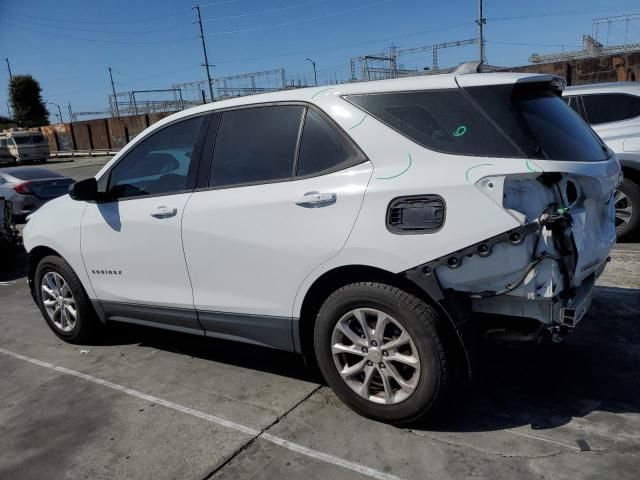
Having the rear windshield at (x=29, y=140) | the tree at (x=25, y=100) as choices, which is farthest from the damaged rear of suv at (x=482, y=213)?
the tree at (x=25, y=100)

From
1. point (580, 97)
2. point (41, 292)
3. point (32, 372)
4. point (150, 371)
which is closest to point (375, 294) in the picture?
point (150, 371)

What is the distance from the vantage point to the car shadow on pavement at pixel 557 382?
10.1 ft

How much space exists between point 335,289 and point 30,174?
37.8 ft

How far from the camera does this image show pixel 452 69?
3395mm

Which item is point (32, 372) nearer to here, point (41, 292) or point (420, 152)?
point (41, 292)

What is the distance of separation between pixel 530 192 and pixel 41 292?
423 centimetres

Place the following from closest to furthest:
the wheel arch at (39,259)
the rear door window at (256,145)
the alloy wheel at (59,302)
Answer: the rear door window at (256,145) → the wheel arch at (39,259) → the alloy wheel at (59,302)

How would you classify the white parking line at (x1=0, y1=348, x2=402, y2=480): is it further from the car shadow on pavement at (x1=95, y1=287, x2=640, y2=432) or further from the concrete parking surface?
the car shadow on pavement at (x1=95, y1=287, x2=640, y2=432)

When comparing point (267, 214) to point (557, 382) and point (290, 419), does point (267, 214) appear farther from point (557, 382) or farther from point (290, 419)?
point (557, 382)

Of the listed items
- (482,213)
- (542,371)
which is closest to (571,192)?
(482,213)

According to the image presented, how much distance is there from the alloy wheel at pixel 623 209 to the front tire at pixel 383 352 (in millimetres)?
4878

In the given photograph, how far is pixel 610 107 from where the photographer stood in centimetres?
683

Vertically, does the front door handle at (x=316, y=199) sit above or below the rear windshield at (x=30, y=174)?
above

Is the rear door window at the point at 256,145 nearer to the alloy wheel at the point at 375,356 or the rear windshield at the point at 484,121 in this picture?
the rear windshield at the point at 484,121
